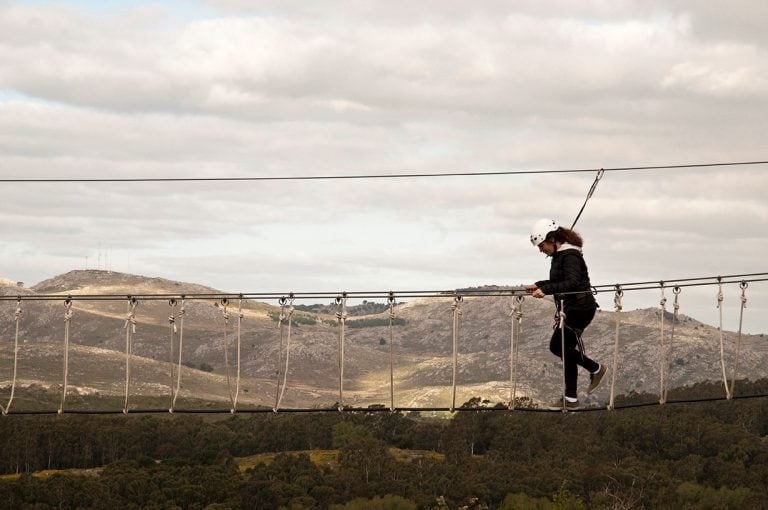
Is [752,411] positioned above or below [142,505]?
above

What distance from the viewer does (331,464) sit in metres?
176

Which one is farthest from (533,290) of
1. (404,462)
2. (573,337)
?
(404,462)

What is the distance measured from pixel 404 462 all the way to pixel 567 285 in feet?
508

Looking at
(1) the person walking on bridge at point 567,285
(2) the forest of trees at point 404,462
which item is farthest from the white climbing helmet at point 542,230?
(2) the forest of trees at point 404,462

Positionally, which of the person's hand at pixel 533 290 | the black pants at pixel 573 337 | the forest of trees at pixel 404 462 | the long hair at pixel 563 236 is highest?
the long hair at pixel 563 236

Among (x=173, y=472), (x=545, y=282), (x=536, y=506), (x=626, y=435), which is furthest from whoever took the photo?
(x=626, y=435)

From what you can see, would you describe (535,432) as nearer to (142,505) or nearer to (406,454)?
(406,454)

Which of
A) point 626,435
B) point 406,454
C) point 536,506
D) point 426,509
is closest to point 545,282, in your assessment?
point 536,506

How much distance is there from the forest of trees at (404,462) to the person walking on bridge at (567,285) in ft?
309

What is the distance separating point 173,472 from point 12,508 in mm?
22131

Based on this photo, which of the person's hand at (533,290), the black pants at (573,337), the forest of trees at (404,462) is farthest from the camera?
the forest of trees at (404,462)

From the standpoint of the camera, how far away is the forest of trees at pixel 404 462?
13350cm

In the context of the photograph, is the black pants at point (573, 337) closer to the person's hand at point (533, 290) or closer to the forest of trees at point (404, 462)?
the person's hand at point (533, 290)

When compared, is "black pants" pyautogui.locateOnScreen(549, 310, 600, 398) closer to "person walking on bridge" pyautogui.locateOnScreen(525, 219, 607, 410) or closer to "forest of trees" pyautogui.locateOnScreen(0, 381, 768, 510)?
"person walking on bridge" pyautogui.locateOnScreen(525, 219, 607, 410)
